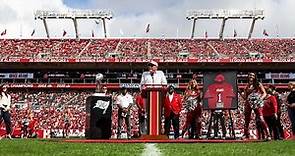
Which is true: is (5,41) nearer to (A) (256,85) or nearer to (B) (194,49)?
(B) (194,49)

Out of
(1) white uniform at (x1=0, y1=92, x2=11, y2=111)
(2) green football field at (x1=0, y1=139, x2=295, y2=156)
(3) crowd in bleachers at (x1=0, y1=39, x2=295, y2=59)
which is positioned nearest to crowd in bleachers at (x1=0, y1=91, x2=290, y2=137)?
(3) crowd in bleachers at (x1=0, y1=39, x2=295, y2=59)

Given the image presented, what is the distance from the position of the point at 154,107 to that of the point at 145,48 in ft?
129

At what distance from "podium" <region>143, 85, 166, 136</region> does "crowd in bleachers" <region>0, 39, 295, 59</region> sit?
3581 centimetres

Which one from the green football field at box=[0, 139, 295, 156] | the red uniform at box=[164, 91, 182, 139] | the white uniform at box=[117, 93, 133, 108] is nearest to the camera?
the green football field at box=[0, 139, 295, 156]

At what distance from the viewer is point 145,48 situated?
50000 millimetres

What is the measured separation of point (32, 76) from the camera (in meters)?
45.6

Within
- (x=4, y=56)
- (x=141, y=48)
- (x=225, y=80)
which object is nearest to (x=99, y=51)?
(x=141, y=48)

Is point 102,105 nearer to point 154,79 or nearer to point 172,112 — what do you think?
point 154,79

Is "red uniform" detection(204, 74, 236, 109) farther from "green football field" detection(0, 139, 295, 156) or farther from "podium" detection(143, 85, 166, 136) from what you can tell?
"green football field" detection(0, 139, 295, 156)

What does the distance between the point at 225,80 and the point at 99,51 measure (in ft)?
118

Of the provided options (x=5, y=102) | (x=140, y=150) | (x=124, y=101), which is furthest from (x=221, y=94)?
(x=140, y=150)

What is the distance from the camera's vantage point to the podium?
11.0 m

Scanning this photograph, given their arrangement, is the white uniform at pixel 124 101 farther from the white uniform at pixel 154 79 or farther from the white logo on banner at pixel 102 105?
the white uniform at pixel 154 79

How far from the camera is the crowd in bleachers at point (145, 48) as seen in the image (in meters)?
47.8
